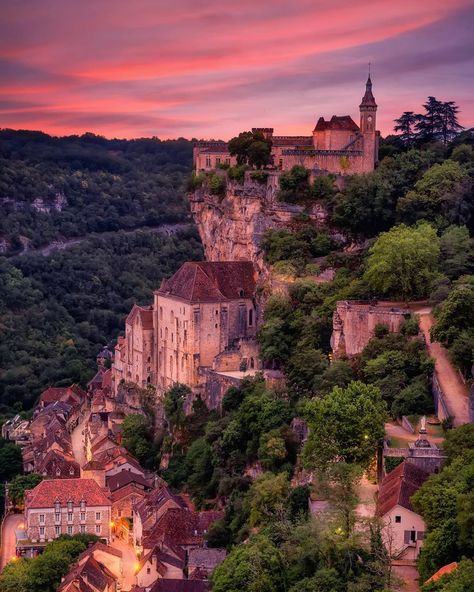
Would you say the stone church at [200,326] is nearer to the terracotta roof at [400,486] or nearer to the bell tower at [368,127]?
the bell tower at [368,127]

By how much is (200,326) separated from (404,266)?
12465mm

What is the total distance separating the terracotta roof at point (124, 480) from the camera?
55928 mm

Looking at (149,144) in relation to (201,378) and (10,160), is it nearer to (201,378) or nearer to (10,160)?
(10,160)

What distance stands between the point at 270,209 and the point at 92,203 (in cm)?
6896

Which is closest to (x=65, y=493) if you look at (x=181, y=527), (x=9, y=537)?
(x=9, y=537)

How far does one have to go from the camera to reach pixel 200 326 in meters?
60.0

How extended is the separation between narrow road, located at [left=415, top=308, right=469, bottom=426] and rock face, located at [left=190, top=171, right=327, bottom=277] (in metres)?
14.5

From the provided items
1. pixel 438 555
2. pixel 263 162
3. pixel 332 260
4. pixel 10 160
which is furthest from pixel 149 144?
pixel 438 555

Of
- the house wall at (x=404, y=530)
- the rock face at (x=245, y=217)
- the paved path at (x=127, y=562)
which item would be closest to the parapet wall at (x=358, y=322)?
the rock face at (x=245, y=217)

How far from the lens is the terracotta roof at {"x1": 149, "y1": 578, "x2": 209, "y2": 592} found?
43188 mm

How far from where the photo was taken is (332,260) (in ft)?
196

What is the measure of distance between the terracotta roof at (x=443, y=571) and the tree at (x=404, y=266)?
20711mm

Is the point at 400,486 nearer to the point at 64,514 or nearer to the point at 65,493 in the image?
the point at 64,514

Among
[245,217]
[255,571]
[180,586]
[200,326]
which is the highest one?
[245,217]
